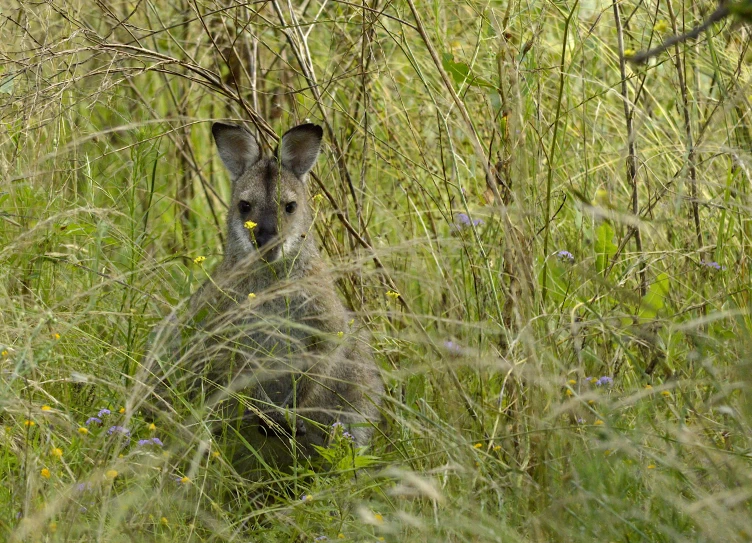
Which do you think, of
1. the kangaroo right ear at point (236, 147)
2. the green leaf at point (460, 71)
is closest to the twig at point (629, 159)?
the green leaf at point (460, 71)

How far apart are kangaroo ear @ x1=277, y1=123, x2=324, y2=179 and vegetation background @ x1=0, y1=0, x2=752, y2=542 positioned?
179 mm

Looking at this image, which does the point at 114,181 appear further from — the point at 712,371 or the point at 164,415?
the point at 712,371

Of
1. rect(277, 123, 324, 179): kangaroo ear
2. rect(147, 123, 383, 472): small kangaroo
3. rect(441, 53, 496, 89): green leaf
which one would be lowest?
rect(147, 123, 383, 472): small kangaroo

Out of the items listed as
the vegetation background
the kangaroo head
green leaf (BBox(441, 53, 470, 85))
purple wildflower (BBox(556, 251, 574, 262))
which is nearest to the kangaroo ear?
the kangaroo head

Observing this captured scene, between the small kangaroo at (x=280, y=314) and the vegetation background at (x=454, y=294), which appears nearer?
the vegetation background at (x=454, y=294)

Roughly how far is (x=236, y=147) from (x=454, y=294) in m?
2.31

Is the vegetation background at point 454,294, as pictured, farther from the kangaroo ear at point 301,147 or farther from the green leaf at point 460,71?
the kangaroo ear at point 301,147

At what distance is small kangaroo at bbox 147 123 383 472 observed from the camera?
4.20 metres

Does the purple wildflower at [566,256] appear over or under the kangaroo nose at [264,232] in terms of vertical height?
under

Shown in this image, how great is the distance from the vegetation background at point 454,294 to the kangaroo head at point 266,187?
20 cm

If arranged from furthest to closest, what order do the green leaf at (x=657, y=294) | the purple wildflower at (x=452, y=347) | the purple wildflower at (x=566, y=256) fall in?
the purple wildflower at (x=566, y=256) → the green leaf at (x=657, y=294) → the purple wildflower at (x=452, y=347)

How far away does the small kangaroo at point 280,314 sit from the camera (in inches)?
165

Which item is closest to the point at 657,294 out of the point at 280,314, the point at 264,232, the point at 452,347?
the point at 452,347

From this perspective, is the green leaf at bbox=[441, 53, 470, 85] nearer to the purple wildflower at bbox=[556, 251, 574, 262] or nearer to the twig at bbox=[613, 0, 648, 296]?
the twig at bbox=[613, 0, 648, 296]
